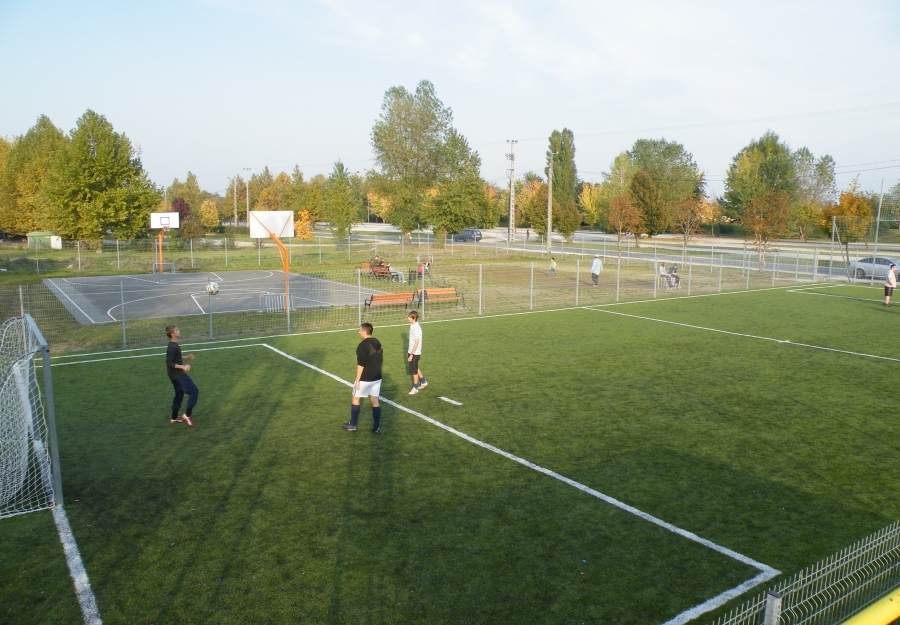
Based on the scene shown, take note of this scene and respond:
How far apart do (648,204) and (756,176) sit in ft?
95.6

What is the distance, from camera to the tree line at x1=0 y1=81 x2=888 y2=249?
147 ft

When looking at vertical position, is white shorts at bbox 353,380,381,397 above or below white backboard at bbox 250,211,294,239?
below

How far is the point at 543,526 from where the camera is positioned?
25.4ft

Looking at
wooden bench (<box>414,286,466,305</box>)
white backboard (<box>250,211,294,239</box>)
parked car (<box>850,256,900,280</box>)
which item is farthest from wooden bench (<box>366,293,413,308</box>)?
parked car (<box>850,256,900,280</box>)

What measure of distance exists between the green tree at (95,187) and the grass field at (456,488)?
107 ft

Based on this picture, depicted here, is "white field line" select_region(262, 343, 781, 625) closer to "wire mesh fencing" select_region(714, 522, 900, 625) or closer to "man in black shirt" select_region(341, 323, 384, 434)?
"wire mesh fencing" select_region(714, 522, 900, 625)

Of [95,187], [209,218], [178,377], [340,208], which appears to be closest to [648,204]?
[340,208]

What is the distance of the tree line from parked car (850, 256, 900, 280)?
4.32 metres

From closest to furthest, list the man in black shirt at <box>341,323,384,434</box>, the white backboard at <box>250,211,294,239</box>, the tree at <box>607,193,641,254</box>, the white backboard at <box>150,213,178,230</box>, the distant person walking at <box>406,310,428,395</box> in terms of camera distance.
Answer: the man in black shirt at <box>341,323,384,434</box> < the distant person walking at <box>406,310,428,395</box> < the white backboard at <box>250,211,294,239</box> < the white backboard at <box>150,213,178,230</box> < the tree at <box>607,193,641,254</box>

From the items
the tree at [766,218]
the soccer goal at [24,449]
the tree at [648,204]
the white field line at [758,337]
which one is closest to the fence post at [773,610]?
the soccer goal at [24,449]

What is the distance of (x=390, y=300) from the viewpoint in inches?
981

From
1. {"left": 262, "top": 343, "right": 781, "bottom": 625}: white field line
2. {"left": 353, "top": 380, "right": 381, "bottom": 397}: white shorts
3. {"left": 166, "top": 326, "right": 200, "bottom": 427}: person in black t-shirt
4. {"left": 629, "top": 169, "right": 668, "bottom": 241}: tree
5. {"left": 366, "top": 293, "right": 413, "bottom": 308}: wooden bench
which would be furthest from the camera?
{"left": 629, "top": 169, "right": 668, "bottom": 241}: tree

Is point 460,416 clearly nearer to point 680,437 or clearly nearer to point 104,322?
point 680,437

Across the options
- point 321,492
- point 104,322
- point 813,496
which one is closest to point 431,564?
point 321,492
